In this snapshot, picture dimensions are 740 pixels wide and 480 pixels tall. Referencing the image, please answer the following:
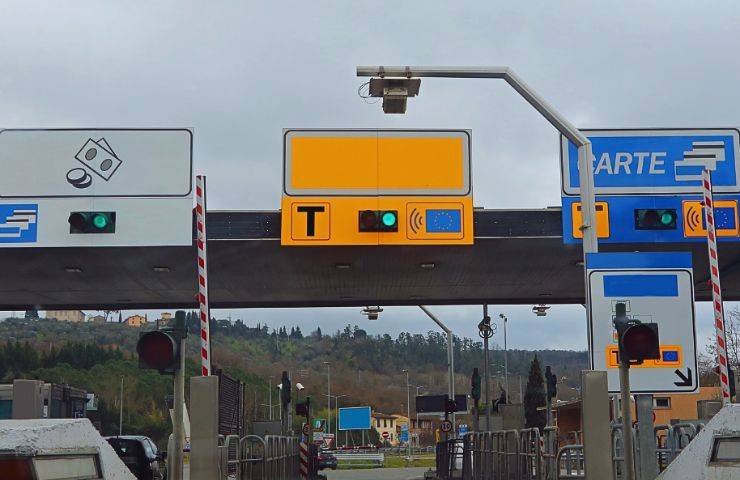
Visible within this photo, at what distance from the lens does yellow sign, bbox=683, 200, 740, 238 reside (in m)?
17.7

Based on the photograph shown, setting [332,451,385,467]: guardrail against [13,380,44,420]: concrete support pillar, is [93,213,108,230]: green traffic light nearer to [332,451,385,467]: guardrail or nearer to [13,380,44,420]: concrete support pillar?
[13,380,44,420]: concrete support pillar

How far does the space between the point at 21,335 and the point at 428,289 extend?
68.9 m

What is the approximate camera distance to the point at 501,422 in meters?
30.1

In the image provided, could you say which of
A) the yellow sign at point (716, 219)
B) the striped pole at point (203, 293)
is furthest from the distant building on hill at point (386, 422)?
the striped pole at point (203, 293)

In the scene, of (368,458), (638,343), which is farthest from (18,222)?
(368,458)

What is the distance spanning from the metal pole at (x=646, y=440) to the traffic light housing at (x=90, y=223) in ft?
36.0

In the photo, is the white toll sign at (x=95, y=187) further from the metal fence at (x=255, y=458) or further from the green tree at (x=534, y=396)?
the green tree at (x=534, y=396)

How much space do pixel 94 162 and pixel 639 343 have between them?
40.6 feet

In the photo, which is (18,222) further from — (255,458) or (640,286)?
(640,286)

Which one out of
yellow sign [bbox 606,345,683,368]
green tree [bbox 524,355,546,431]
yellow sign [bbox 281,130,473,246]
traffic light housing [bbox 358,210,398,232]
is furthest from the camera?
green tree [bbox 524,355,546,431]

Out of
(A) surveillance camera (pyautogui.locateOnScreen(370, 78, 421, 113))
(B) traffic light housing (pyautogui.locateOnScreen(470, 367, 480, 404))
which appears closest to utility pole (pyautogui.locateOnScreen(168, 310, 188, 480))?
(A) surveillance camera (pyautogui.locateOnScreen(370, 78, 421, 113))

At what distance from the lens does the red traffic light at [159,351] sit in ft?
27.3

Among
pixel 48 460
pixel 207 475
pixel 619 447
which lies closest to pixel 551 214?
pixel 619 447

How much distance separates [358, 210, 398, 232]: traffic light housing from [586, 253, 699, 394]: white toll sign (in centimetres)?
823
